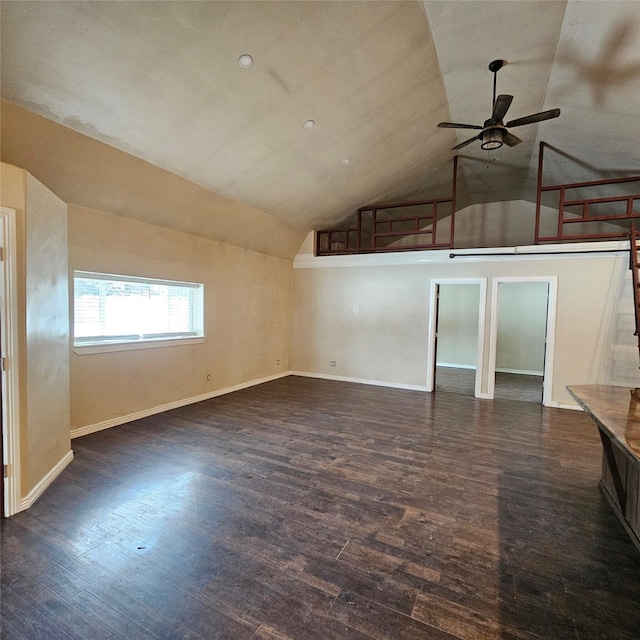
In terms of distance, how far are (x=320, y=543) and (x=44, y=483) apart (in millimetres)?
2230

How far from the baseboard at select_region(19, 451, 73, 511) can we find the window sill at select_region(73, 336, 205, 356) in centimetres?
111

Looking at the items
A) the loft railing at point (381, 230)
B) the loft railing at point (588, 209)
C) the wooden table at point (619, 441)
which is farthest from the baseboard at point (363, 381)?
the wooden table at point (619, 441)

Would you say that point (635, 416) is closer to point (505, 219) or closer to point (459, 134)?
point (459, 134)

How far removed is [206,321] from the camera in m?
5.27

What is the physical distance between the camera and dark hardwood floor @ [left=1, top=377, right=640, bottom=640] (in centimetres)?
156

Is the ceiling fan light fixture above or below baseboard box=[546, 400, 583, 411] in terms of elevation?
above

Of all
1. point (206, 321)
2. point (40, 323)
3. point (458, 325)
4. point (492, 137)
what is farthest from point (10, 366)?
point (458, 325)

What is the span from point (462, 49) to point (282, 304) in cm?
498

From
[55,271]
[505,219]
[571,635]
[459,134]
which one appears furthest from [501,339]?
[55,271]

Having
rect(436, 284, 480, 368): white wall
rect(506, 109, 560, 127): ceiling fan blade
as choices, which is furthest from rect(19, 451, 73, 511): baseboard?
rect(436, 284, 480, 368): white wall

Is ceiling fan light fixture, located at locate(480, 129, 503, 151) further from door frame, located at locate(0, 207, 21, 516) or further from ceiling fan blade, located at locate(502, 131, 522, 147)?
door frame, located at locate(0, 207, 21, 516)

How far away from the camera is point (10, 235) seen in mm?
2273

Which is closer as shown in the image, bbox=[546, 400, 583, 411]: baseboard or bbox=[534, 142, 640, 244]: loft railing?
bbox=[534, 142, 640, 244]: loft railing

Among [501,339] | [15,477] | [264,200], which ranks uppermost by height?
[264,200]
